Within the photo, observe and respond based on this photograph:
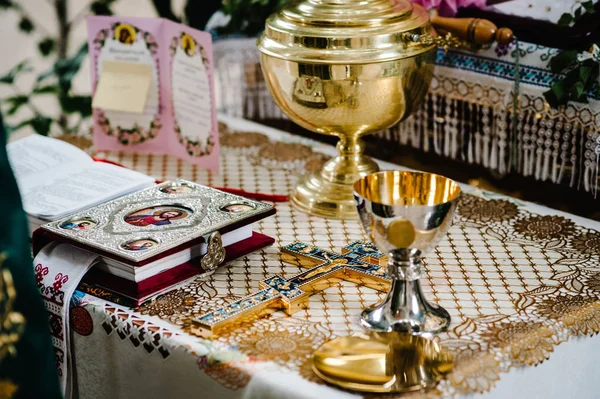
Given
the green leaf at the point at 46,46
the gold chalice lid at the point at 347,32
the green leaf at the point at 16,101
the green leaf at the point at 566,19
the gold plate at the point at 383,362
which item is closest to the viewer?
the gold plate at the point at 383,362

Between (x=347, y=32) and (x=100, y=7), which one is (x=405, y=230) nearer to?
(x=347, y=32)

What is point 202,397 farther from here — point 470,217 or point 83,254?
point 470,217

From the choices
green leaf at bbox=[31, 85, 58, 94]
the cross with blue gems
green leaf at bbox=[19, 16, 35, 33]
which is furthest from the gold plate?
green leaf at bbox=[19, 16, 35, 33]

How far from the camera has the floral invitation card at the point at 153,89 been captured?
1.45 m

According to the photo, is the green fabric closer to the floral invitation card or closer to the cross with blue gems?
the cross with blue gems

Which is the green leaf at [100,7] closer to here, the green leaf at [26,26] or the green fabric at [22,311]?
the green leaf at [26,26]

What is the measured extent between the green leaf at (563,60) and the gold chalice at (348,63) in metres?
0.08

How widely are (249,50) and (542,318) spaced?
97 centimetres

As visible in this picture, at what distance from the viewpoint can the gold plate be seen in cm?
84

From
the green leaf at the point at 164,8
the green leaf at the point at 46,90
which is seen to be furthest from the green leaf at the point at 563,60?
the green leaf at the point at 46,90

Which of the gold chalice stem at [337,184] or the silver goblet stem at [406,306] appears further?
the gold chalice stem at [337,184]

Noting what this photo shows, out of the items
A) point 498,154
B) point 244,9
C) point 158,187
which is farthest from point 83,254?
point 244,9

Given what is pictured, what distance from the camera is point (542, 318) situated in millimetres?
985

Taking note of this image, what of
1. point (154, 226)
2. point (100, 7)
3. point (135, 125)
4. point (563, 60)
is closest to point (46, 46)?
point (100, 7)
